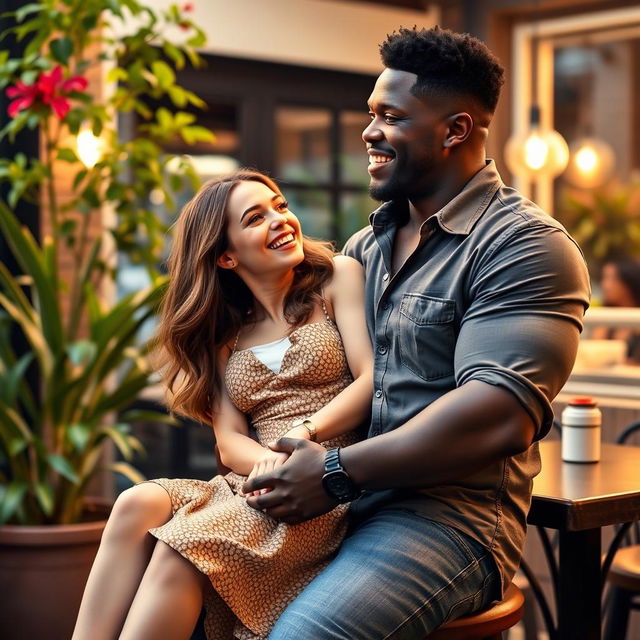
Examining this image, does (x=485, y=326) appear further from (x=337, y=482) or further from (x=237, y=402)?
(x=237, y=402)

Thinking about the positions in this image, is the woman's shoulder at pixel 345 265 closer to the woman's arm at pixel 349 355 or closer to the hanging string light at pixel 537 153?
the woman's arm at pixel 349 355

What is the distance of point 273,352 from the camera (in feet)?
6.83

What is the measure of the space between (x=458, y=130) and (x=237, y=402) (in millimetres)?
641

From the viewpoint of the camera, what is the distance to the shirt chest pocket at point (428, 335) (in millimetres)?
1831

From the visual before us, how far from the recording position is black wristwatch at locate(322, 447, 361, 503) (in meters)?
1.73

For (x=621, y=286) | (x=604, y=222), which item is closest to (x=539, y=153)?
(x=621, y=286)

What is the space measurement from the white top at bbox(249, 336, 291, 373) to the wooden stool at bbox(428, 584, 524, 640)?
1.83 feet

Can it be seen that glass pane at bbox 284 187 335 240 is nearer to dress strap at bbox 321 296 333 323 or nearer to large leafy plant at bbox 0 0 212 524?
large leafy plant at bbox 0 0 212 524

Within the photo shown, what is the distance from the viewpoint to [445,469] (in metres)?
1.71

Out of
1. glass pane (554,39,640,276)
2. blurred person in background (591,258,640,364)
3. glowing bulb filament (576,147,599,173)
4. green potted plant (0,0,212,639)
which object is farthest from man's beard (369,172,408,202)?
glowing bulb filament (576,147,599,173)

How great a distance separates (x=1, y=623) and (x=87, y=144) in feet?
4.95

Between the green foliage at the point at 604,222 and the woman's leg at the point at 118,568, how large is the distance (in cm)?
611

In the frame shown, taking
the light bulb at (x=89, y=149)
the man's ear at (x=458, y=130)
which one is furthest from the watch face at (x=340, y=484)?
the light bulb at (x=89, y=149)

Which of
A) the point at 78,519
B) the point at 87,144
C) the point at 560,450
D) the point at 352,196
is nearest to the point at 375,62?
the point at 352,196
